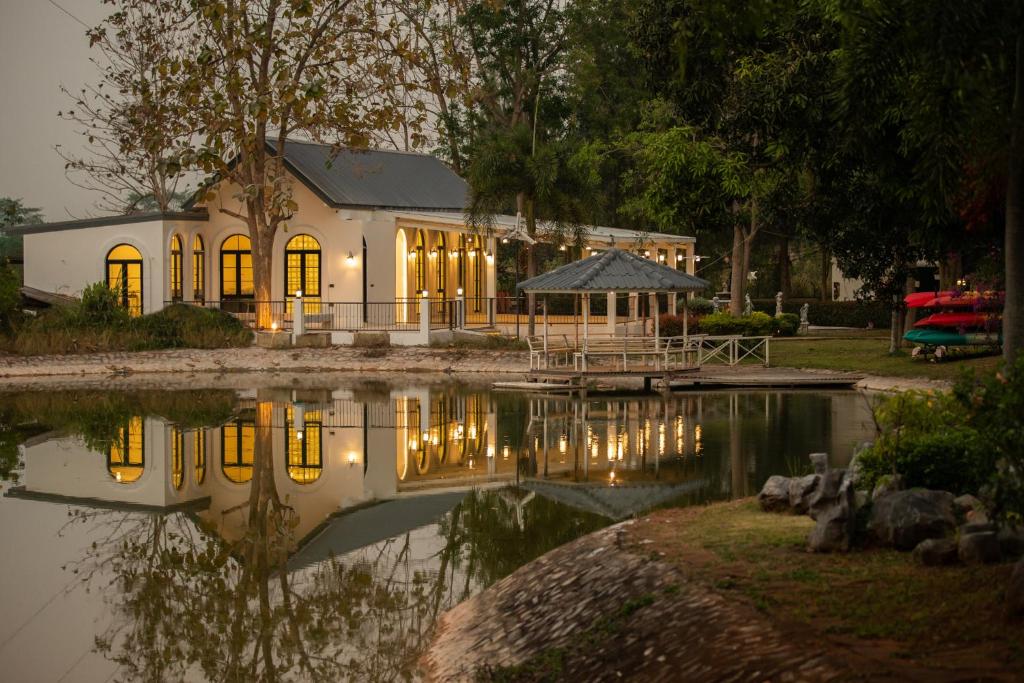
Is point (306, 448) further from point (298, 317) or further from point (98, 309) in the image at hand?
point (98, 309)

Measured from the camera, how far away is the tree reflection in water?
9.70 metres

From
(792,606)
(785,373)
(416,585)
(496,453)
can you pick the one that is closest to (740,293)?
(785,373)

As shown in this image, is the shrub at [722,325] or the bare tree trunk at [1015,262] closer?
the bare tree trunk at [1015,262]

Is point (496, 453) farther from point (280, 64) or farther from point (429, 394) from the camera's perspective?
point (280, 64)

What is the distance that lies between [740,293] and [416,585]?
31397mm

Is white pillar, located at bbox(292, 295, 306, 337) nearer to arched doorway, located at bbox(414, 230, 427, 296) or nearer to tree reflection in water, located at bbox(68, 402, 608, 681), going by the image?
arched doorway, located at bbox(414, 230, 427, 296)

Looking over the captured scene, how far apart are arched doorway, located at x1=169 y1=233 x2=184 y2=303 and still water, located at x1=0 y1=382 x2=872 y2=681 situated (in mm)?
12832

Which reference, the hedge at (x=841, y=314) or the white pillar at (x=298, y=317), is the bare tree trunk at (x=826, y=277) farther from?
the white pillar at (x=298, y=317)

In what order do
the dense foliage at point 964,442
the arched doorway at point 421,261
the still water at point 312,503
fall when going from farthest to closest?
the arched doorway at point 421,261
the still water at point 312,503
the dense foliage at point 964,442

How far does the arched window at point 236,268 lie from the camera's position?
134 feet

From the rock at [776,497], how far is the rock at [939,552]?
266cm

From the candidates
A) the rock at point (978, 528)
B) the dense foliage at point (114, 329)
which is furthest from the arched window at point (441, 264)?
the rock at point (978, 528)

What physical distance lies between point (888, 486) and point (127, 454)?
13.4m

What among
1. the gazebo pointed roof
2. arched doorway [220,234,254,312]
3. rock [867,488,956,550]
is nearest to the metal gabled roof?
arched doorway [220,234,254,312]
